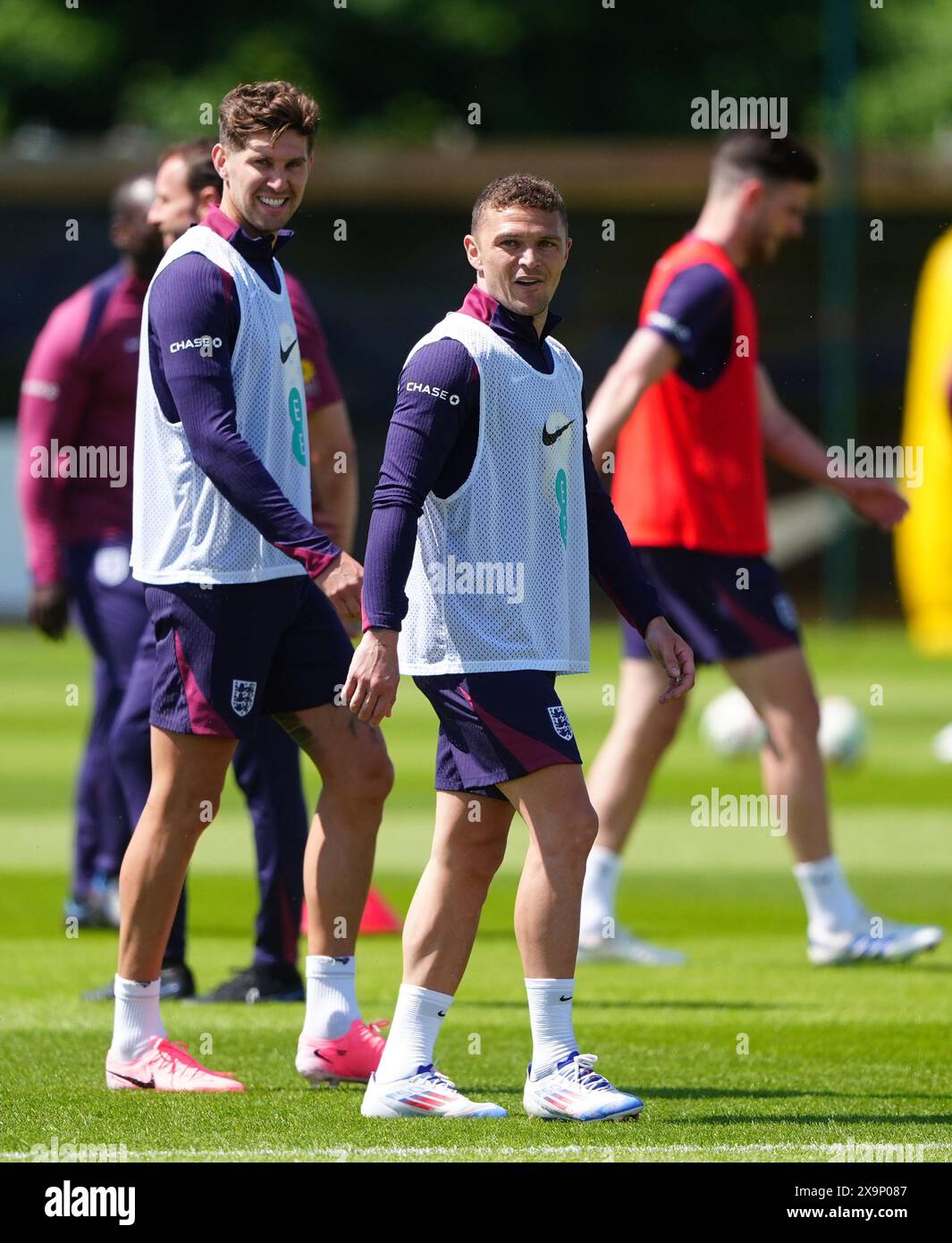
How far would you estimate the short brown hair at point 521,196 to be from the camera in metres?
5.03

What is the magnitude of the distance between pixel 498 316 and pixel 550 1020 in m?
1.50

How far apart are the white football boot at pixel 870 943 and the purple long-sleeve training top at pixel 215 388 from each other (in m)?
3.03

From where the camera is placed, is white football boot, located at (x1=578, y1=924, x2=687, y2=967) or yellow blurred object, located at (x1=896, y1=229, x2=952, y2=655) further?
yellow blurred object, located at (x1=896, y1=229, x2=952, y2=655)

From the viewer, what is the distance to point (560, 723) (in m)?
5.01

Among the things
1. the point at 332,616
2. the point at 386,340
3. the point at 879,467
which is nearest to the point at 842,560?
the point at 879,467

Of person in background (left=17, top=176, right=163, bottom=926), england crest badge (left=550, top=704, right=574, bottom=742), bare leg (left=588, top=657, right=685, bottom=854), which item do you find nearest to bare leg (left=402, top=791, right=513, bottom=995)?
england crest badge (left=550, top=704, right=574, bottom=742)

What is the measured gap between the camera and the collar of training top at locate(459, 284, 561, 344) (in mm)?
5078

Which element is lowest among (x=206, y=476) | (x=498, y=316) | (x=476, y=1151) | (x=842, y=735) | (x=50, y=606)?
(x=476, y=1151)

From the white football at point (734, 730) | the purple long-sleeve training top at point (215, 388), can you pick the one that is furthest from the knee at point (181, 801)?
the white football at point (734, 730)

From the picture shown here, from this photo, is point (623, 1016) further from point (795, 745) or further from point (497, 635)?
point (497, 635)

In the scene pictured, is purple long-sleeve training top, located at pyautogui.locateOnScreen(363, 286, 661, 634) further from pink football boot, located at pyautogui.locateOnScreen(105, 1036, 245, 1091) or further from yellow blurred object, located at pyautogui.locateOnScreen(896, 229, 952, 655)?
yellow blurred object, located at pyautogui.locateOnScreen(896, 229, 952, 655)

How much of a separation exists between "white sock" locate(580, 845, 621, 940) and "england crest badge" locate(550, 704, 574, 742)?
2525mm

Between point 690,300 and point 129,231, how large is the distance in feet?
5.82

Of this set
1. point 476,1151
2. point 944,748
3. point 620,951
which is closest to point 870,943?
point 620,951
